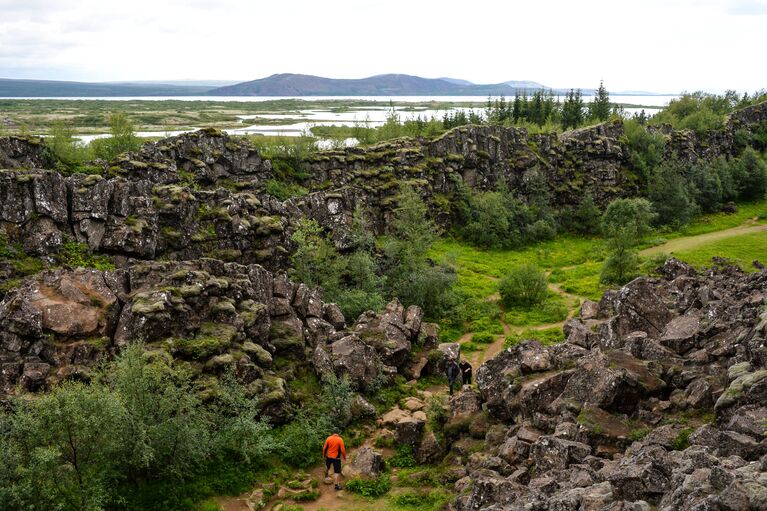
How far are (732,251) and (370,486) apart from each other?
53.6 m

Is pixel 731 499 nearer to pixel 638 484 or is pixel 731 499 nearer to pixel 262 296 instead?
pixel 638 484

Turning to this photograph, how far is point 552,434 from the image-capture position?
22.7 metres

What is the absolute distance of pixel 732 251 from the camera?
61312mm

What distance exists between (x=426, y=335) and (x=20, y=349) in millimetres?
24203

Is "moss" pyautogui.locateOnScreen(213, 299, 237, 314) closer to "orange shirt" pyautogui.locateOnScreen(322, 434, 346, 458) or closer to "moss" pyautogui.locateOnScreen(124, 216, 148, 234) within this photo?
"orange shirt" pyautogui.locateOnScreen(322, 434, 346, 458)

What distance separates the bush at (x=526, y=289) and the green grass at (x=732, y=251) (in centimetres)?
1592

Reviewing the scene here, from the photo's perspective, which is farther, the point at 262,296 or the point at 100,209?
the point at 100,209

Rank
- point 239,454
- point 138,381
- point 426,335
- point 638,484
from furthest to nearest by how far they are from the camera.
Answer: point 426,335, point 239,454, point 138,381, point 638,484

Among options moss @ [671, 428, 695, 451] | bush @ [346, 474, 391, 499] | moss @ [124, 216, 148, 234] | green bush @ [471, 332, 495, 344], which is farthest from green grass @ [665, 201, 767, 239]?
bush @ [346, 474, 391, 499]

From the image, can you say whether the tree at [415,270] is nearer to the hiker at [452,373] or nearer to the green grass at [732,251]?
the hiker at [452,373]

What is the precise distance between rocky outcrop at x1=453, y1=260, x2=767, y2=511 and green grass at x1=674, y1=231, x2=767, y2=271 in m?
26.6

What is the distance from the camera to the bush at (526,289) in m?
52.2

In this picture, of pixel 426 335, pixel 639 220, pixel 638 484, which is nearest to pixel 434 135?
pixel 639 220

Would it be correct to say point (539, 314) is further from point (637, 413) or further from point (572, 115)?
point (572, 115)
